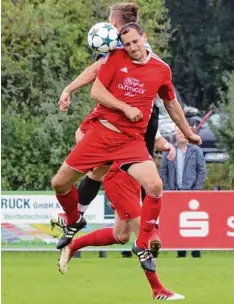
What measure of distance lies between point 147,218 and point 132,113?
2.93 feet

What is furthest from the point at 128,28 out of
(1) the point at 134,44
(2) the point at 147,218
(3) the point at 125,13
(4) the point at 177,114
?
(2) the point at 147,218

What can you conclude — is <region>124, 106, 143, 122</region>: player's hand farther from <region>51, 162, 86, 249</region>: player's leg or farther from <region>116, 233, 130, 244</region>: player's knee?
<region>116, 233, 130, 244</region>: player's knee

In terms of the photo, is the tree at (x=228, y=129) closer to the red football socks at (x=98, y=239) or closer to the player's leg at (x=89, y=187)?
the red football socks at (x=98, y=239)

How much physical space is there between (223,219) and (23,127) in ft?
17.2

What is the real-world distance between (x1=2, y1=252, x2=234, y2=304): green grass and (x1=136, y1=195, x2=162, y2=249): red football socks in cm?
50

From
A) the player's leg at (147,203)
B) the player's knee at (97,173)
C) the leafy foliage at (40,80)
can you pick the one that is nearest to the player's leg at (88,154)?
the player's leg at (147,203)

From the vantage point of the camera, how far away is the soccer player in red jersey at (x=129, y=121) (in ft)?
33.2

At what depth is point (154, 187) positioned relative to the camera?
10.1 metres

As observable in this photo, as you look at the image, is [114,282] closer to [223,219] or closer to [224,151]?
[223,219]

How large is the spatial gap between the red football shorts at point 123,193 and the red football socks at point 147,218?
0.67 meters

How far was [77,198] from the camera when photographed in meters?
10.8

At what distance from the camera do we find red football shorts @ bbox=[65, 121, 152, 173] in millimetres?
10234

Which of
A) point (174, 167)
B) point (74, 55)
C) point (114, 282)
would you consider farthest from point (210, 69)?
point (114, 282)

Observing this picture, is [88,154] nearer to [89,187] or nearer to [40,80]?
[89,187]
